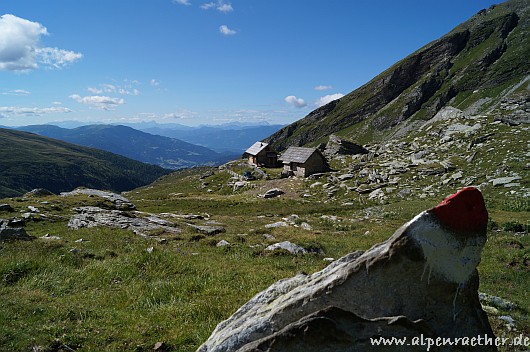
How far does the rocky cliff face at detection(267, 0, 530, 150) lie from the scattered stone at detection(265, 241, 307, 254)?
356ft

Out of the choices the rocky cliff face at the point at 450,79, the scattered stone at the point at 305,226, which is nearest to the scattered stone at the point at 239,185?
the scattered stone at the point at 305,226

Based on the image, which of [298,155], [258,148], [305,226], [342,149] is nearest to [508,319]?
[305,226]

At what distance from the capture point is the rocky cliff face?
119750mm

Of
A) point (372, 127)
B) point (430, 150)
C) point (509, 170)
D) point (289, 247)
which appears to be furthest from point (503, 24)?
point (289, 247)

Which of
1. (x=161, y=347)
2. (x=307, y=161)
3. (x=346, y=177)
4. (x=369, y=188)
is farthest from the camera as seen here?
(x=307, y=161)

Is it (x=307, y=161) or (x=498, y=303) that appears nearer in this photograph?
(x=498, y=303)

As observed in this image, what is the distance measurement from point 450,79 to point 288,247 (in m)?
156

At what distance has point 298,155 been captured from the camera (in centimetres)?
6750

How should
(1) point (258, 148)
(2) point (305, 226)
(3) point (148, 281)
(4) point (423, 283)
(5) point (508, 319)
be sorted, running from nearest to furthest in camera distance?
(4) point (423, 283) → (5) point (508, 319) → (3) point (148, 281) → (2) point (305, 226) → (1) point (258, 148)

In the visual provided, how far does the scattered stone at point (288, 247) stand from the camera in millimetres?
18125

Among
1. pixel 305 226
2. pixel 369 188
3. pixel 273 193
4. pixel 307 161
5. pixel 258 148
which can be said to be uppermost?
pixel 258 148

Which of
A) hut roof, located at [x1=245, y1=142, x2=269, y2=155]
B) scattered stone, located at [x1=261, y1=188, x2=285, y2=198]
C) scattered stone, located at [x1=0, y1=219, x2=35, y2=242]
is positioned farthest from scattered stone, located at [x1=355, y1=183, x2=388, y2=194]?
hut roof, located at [x1=245, y1=142, x2=269, y2=155]

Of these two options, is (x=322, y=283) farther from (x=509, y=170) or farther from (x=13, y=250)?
(x=509, y=170)

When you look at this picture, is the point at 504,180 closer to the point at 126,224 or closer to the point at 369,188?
the point at 369,188
